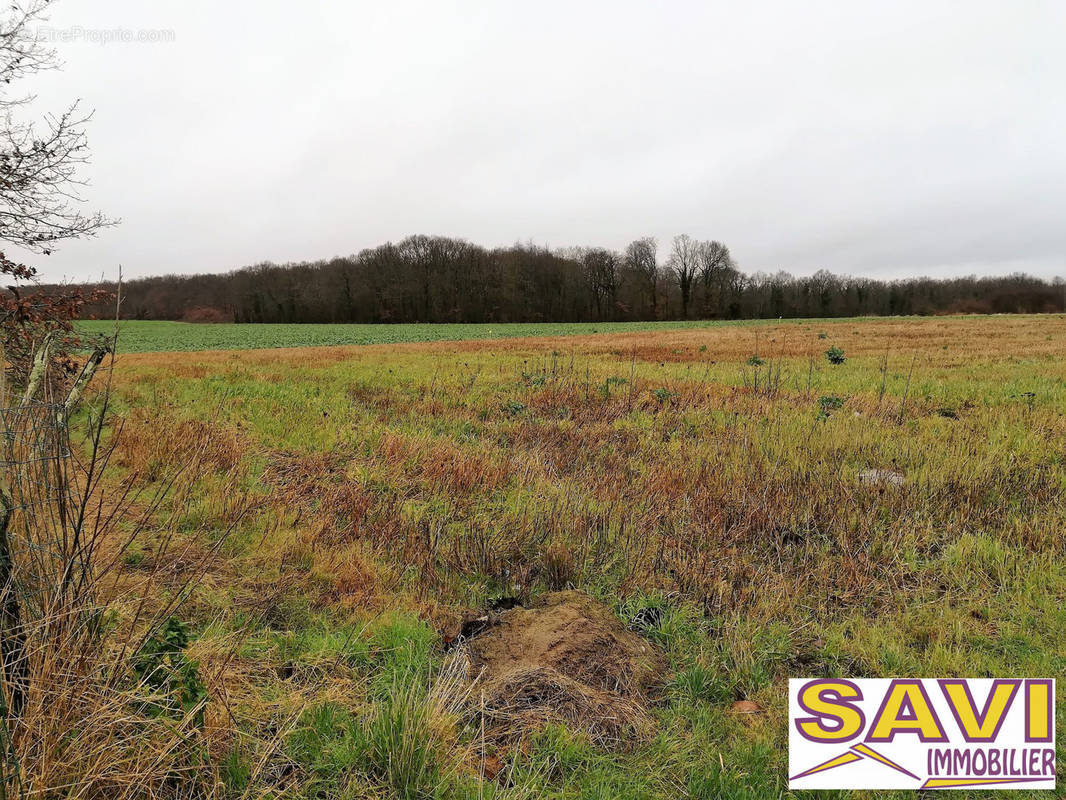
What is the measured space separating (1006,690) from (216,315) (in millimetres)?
116103

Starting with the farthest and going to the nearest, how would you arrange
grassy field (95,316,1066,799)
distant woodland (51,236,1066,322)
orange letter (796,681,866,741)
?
1. distant woodland (51,236,1066,322)
2. orange letter (796,681,866,741)
3. grassy field (95,316,1066,799)

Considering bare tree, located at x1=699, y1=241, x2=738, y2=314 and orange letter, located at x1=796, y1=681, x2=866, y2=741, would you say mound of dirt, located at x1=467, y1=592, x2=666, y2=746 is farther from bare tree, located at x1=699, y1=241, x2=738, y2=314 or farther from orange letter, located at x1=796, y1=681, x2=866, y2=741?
bare tree, located at x1=699, y1=241, x2=738, y2=314

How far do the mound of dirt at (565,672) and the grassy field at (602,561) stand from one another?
0.11 metres

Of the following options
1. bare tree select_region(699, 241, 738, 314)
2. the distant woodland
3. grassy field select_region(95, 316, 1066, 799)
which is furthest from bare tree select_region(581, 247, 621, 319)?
grassy field select_region(95, 316, 1066, 799)

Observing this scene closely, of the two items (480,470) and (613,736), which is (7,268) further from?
(613,736)

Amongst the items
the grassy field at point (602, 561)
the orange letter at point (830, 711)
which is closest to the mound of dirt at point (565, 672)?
the grassy field at point (602, 561)

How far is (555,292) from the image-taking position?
3706 inches

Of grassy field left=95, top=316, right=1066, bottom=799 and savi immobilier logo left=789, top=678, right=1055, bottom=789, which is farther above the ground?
grassy field left=95, top=316, right=1066, bottom=799

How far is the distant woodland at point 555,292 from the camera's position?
91.2 metres

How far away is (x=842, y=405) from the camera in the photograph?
30.8 feet

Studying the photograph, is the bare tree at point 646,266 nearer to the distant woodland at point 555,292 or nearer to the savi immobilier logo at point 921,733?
the distant woodland at point 555,292

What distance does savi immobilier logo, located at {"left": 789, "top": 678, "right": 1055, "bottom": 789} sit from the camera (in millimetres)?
2508

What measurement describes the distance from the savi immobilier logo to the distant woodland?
290 ft

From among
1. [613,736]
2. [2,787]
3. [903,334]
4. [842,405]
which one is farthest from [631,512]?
[903,334]
